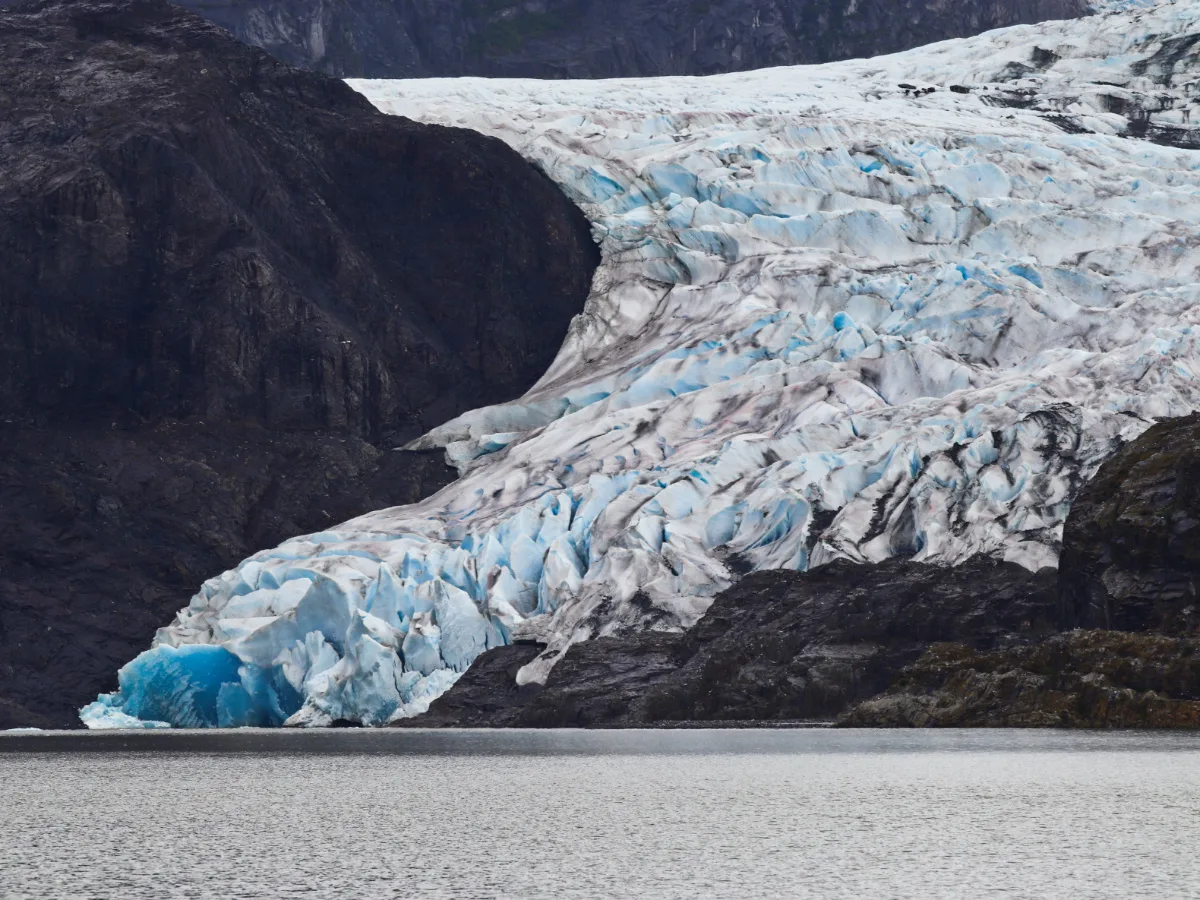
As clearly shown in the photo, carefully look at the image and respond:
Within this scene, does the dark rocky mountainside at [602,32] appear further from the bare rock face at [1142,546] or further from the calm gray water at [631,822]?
the calm gray water at [631,822]

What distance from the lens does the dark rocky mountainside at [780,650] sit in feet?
156

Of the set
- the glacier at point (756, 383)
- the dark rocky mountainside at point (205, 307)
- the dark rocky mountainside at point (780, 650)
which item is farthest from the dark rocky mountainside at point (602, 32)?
the dark rocky mountainside at point (780, 650)

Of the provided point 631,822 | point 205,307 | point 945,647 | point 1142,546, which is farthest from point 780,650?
point 205,307

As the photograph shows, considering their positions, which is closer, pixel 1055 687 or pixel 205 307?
pixel 1055 687

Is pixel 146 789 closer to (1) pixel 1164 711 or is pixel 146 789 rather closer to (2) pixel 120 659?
(1) pixel 1164 711

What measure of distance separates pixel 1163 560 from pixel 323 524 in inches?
1273

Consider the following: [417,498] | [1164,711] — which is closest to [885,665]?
[1164,711]

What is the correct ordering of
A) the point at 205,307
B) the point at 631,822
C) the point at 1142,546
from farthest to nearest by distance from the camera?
the point at 205,307 → the point at 1142,546 → the point at 631,822

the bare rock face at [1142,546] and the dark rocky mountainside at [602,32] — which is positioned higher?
the dark rocky mountainside at [602,32]

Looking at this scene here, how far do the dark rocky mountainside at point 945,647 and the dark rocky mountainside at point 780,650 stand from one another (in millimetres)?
42

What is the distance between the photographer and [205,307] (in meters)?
68.8

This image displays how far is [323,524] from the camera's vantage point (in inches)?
2515

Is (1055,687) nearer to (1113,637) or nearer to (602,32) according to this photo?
(1113,637)

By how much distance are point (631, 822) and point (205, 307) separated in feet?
163
